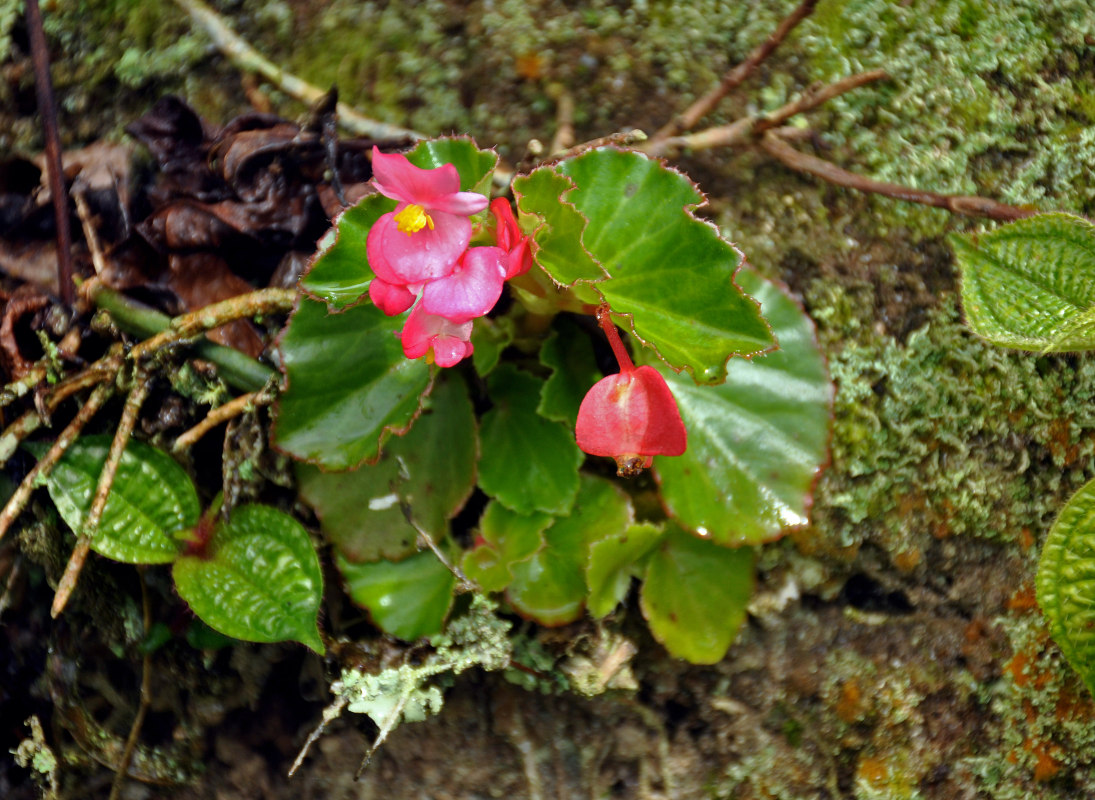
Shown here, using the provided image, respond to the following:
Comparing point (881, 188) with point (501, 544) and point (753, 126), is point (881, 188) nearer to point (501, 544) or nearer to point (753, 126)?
point (753, 126)

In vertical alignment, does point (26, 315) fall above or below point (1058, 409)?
above

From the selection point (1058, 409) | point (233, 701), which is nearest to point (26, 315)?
point (233, 701)

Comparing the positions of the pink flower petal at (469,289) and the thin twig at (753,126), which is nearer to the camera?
the pink flower petal at (469,289)

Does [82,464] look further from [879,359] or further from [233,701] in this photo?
[879,359]

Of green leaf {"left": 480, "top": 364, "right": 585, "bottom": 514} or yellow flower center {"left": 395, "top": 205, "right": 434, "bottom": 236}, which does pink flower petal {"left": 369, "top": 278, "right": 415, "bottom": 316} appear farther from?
green leaf {"left": 480, "top": 364, "right": 585, "bottom": 514}

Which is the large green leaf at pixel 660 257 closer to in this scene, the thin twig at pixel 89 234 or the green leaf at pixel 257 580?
the green leaf at pixel 257 580

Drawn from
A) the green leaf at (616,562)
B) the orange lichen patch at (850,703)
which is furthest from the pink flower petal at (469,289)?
the orange lichen patch at (850,703)

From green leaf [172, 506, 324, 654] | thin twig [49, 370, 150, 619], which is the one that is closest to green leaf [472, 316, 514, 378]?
green leaf [172, 506, 324, 654]
